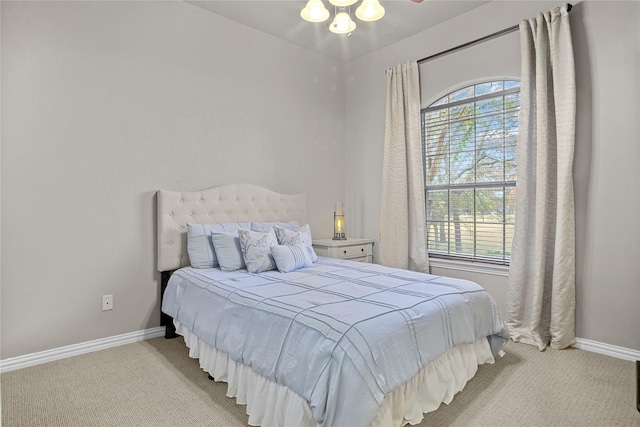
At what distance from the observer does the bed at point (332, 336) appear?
5.04 ft

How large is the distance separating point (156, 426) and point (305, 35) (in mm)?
3595

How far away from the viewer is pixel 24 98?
2.51m

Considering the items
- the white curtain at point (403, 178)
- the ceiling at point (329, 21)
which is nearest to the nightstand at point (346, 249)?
the white curtain at point (403, 178)

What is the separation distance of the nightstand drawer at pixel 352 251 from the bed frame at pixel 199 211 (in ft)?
2.12

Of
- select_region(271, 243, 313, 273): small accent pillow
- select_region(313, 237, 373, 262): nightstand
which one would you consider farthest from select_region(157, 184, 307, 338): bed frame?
select_region(271, 243, 313, 273): small accent pillow

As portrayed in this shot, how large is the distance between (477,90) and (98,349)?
12.6 feet

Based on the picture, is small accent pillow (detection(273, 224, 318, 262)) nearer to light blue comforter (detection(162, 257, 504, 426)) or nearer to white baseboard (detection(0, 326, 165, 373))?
light blue comforter (detection(162, 257, 504, 426))

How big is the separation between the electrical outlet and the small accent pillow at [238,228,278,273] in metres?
1.07

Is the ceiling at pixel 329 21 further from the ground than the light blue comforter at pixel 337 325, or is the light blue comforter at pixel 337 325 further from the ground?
the ceiling at pixel 329 21

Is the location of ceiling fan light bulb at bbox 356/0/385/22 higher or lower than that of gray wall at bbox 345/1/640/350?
higher

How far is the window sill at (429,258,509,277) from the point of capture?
3.24 m

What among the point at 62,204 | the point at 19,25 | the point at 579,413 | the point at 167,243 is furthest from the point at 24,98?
the point at 579,413

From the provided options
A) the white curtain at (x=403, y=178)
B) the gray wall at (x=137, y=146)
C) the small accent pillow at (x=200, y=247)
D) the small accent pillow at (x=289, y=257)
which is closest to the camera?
the gray wall at (x=137, y=146)

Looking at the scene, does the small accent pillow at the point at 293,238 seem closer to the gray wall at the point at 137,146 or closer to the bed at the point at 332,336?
the bed at the point at 332,336
